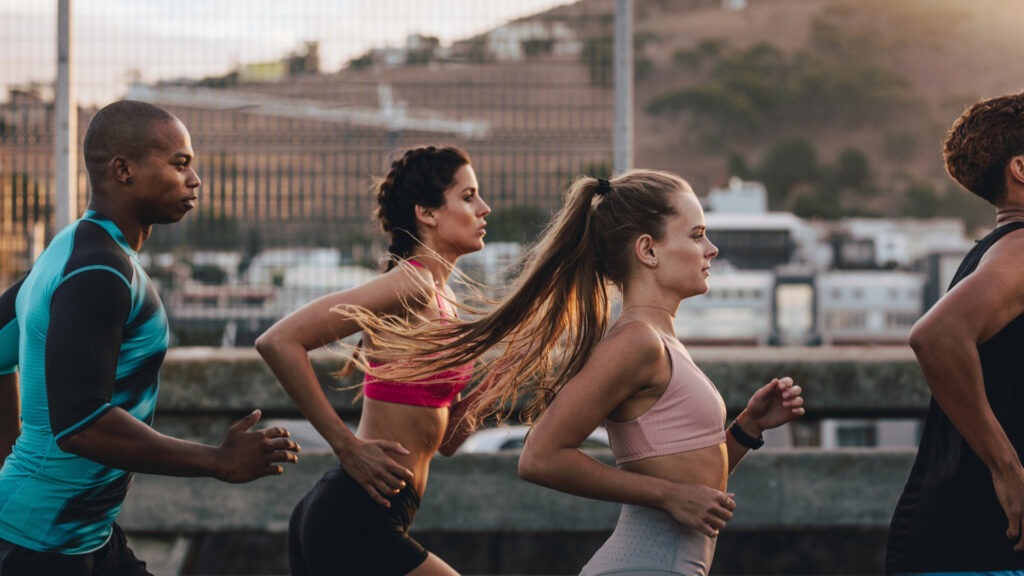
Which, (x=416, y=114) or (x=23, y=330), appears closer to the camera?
(x=23, y=330)

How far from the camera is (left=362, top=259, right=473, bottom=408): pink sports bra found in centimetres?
413

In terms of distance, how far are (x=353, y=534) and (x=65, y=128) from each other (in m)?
3.97

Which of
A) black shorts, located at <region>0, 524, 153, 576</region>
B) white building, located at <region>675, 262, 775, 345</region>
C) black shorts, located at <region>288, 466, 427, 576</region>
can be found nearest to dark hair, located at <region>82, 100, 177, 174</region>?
black shorts, located at <region>0, 524, 153, 576</region>

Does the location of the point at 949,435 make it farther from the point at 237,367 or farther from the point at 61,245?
the point at 237,367

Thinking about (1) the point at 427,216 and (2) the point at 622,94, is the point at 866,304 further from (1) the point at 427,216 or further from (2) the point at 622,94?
(1) the point at 427,216

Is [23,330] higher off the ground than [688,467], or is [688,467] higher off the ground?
[23,330]

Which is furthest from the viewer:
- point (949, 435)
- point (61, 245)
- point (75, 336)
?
point (949, 435)

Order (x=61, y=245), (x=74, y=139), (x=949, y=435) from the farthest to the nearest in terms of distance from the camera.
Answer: (x=74, y=139), (x=949, y=435), (x=61, y=245)

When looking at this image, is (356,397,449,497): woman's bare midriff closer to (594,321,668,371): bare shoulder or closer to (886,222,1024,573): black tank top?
(594,321,668,371): bare shoulder

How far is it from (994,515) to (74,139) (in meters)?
5.48

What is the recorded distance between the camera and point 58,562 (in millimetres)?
3139

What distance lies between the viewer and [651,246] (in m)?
3.40

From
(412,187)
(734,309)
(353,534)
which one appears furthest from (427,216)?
(734,309)

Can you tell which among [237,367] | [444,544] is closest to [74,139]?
[237,367]
